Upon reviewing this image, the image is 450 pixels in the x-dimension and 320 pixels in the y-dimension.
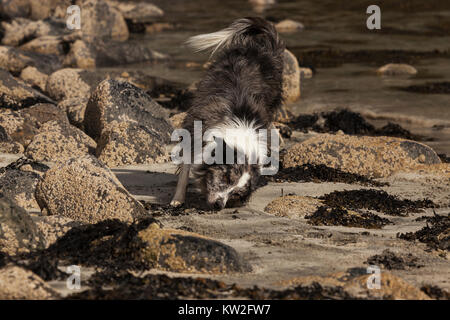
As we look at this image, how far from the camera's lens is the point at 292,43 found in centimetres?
2066

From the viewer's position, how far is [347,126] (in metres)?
12.2

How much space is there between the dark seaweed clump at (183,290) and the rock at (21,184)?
238 cm

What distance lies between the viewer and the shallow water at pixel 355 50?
1388cm

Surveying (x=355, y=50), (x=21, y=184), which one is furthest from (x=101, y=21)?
(x=21, y=184)

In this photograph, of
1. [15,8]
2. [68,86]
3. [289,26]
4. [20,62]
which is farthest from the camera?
[15,8]

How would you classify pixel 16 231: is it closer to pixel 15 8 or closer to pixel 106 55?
pixel 106 55

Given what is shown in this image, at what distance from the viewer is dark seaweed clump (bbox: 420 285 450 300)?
4980mm

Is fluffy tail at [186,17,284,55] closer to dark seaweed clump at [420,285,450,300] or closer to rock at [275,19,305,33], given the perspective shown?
dark seaweed clump at [420,285,450,300]

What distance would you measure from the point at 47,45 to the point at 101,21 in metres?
3.39

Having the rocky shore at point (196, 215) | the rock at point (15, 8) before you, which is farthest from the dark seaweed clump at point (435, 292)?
the rock at point (15, 8)

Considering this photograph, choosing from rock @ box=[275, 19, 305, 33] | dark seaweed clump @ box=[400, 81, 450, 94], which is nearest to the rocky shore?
dark seaweed clump @ box=[400, 81, 450, 94]

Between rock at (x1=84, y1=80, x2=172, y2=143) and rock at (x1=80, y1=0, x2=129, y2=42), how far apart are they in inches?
450

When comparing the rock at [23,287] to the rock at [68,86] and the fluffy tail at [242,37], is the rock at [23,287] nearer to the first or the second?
the fluffy tail at [242,37]
